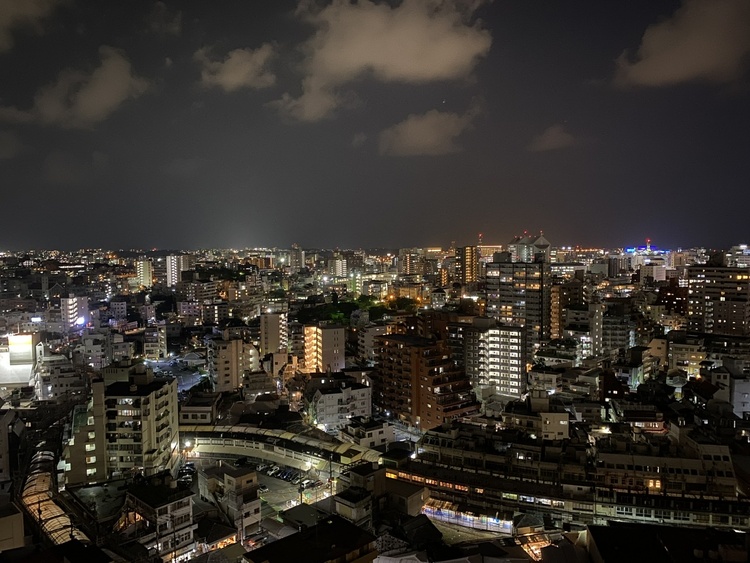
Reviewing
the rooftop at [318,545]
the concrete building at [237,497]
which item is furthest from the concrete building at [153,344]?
the rooftop at [318,545]

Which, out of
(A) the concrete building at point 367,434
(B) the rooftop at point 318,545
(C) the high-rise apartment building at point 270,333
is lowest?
(A) the concrete building at point 367,434

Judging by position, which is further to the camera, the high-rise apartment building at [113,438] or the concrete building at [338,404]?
the concrete building at [338,404]

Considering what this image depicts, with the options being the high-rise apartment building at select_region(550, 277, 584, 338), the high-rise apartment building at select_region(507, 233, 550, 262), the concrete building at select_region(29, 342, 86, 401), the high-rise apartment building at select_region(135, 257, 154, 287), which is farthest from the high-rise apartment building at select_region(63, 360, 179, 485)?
the high-rise apartment building at select_region(135, 257, 154, 287)

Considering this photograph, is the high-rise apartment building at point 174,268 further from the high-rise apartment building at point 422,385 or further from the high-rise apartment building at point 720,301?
the high-rise apartment building at point 720,301

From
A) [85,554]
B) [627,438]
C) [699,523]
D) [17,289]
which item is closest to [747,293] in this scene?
[627,438]

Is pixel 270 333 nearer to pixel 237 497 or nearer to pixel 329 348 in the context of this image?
pixel 329 348

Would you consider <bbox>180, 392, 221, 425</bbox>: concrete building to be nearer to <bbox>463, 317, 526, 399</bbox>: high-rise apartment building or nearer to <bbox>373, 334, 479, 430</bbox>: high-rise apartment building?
<bbox>373, 334, 479, 430</bbox>: high-rise apartment building
